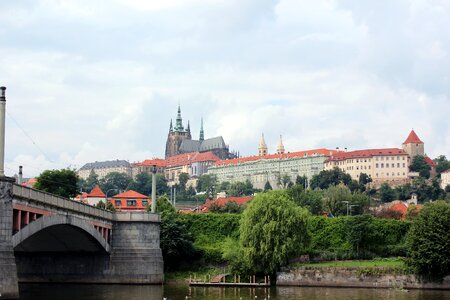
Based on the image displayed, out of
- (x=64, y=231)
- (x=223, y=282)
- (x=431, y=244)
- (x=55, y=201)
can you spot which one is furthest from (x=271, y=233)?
(x=55, y=201)

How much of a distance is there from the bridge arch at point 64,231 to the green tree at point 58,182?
113 feet

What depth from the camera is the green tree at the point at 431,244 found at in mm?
63750

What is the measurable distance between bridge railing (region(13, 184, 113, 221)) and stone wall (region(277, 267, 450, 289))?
17223mm

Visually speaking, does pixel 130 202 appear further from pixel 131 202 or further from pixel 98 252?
pixel 98 252

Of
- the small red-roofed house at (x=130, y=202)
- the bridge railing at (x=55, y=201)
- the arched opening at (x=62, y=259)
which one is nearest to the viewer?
the bridge railing at (x=55, y=201)

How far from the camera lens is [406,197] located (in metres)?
200

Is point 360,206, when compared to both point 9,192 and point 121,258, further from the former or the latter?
point 9,192

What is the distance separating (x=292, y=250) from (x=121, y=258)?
15.6 metres

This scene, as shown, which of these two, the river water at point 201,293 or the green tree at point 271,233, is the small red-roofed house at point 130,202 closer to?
the green tree at point 271,233

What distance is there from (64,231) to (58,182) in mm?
44259

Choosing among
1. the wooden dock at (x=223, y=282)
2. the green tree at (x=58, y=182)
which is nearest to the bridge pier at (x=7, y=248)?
the wooden dock at (x=223, y=282)

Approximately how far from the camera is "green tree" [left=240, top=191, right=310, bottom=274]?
223ft

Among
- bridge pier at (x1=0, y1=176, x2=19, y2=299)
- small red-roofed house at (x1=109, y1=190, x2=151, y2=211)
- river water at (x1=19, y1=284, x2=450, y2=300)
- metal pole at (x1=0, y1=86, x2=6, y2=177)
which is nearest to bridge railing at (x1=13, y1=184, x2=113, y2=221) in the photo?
bridge pier at (x1=0, y1=176, x2=19, y2=299)

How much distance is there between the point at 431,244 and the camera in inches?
2525
